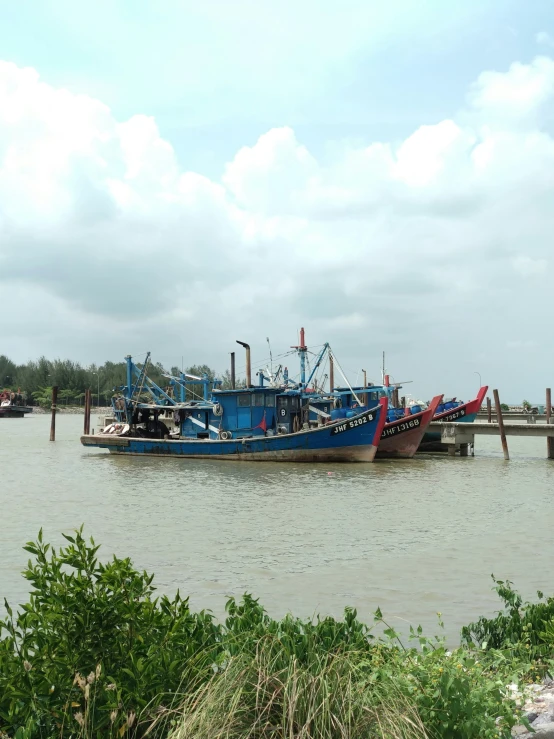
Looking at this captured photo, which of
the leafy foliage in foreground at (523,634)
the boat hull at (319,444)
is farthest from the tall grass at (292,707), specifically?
the boat hull at (319,444)

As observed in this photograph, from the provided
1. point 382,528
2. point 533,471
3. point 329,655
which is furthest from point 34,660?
point 533,471

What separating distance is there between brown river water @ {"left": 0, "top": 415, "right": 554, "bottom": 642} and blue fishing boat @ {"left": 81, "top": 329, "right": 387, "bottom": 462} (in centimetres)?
112

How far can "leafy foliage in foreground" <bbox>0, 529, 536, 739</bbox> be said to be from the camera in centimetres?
341

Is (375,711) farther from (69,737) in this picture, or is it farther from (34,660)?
(34,660)

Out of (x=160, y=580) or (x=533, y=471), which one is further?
(x=533, y=471)

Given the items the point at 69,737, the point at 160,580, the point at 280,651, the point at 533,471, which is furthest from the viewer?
the point at 533,471

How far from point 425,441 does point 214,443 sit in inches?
463

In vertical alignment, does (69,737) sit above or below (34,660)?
below

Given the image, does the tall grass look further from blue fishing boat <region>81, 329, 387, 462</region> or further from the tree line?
the tree line

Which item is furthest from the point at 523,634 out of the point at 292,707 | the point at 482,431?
the point at 482,431

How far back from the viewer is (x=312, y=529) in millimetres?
14406

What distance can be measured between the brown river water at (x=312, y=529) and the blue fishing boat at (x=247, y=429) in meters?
1.12

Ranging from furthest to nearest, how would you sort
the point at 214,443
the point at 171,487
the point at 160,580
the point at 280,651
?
the point at 214,443, the point at 171,487, the point at 160,580, the point at 280,651

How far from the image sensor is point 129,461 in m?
31.2
